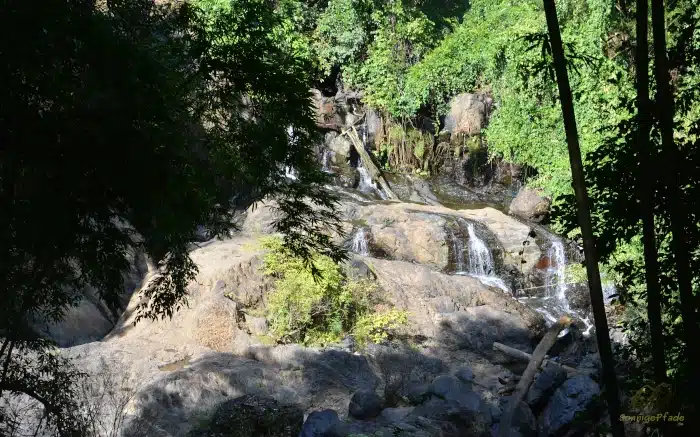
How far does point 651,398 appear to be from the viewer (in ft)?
16.9

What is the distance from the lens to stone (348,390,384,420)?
900 cm

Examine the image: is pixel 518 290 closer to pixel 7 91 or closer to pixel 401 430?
pixel 401 430

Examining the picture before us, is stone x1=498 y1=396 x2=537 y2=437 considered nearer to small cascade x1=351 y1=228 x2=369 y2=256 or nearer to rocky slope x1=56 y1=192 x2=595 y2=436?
rocky slope x1=56 y1=192 x2=595 y2=436

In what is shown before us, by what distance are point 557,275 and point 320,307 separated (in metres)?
6.58

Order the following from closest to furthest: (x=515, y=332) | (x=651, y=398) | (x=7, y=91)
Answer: (x=7, y=91), (x=651, y=398), (x=515, y=332)

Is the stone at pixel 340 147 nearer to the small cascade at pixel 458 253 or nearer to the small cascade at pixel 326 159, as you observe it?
the small cascade at pixel 326 159

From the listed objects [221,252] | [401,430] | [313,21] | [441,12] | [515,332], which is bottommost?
[401,430]

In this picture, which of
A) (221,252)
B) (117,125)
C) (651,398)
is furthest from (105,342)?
(651,398)

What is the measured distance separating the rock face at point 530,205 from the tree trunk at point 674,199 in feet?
47.5

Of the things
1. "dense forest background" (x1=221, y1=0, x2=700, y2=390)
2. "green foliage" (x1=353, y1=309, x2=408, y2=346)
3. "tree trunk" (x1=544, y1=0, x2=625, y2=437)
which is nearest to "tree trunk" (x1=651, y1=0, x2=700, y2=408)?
"tree trunk" (x1=544, y1=0, x2=625, y2=437)

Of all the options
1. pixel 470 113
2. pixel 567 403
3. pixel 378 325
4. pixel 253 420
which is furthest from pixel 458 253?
pixel 253 420

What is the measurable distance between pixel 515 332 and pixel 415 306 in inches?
79.3

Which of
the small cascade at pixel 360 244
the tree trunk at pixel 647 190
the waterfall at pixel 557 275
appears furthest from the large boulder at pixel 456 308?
the tree trunk at pixel 647 190

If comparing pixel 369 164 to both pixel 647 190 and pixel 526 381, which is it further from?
pixel 647 190
